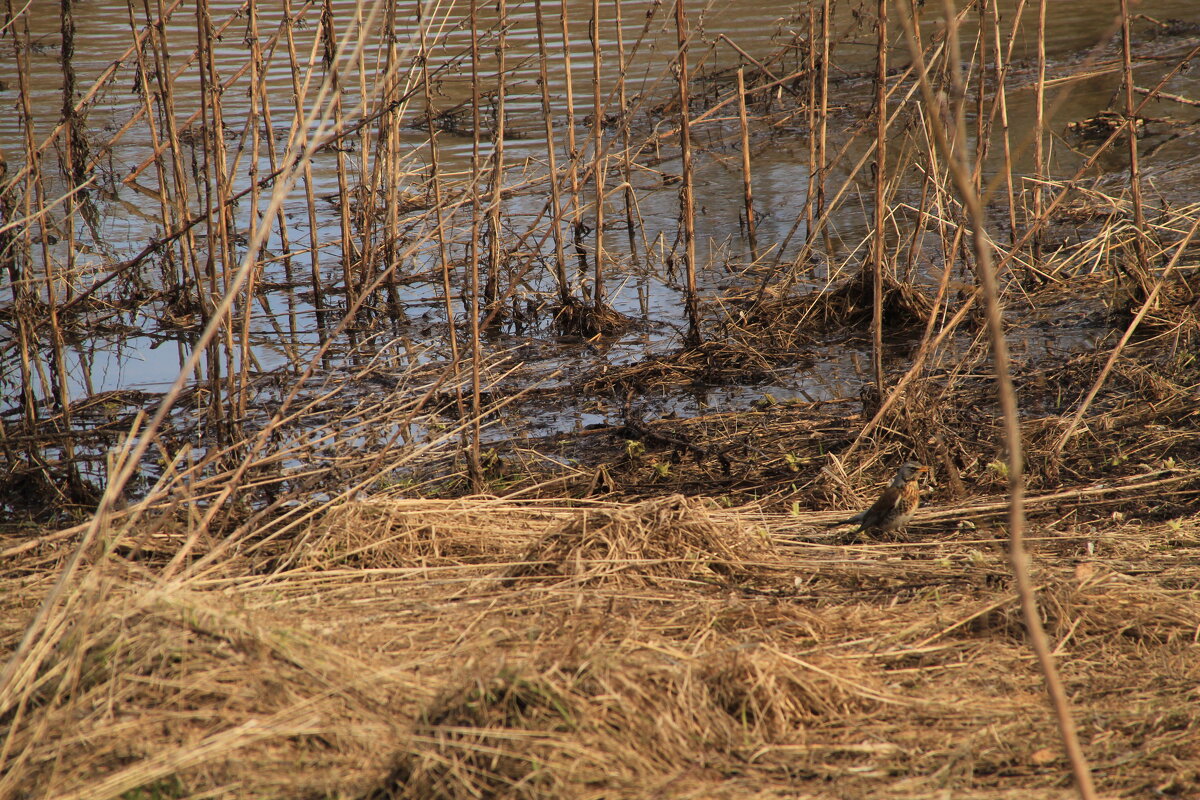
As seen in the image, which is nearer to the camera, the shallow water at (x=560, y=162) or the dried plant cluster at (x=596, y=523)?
the dried plant cluster at (x=596, y=523)

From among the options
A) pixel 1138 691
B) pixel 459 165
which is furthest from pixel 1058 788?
pixel 459 165

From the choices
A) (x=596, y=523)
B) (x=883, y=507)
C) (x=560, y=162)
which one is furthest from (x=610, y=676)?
(x=560, y=162)

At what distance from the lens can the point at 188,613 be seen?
242 centimetres

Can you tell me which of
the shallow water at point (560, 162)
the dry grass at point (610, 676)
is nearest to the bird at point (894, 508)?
the dry grass at point (610, 676)

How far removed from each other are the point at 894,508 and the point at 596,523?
3.21 ft

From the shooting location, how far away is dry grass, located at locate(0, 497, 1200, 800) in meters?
2.13

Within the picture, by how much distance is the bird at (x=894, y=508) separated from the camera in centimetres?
341

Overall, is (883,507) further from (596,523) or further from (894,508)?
(596,523)

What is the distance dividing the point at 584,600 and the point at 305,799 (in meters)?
1.03

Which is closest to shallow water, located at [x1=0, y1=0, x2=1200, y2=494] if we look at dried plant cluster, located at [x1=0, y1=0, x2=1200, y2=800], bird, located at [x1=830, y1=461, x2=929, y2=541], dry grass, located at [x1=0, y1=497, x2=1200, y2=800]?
dried plant cluster, located at [x1=0, y1=0, x2=1200, y2=800]

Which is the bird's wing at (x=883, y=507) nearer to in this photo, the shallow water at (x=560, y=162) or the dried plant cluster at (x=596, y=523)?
the dried plant cluster at (x=596, y=523)

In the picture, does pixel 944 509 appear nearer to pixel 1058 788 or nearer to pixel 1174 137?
pixel 1058 788

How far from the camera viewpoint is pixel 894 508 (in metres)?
3.44

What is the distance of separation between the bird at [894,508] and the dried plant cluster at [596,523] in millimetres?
96
